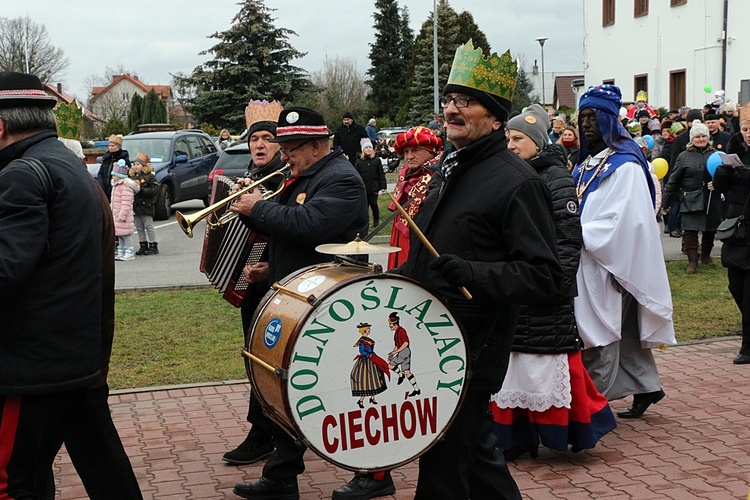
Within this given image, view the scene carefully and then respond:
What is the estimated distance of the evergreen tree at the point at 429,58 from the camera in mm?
54125

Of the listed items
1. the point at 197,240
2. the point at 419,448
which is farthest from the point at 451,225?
the point at 197,240

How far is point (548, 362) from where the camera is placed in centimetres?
559

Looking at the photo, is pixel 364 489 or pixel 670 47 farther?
pixel 670 47

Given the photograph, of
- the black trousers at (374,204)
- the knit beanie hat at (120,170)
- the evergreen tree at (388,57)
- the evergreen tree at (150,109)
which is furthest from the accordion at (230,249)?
the evergreen tree at (388,57)

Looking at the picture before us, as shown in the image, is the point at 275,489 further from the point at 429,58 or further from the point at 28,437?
the point at 429,58

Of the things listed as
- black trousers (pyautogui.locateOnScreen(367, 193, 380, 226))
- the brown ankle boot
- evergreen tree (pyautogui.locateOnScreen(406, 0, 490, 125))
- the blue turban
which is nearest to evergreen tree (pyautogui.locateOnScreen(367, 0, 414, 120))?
evergreen tree (pyautogui.locateOnScreen(406, 0, 490, 125))

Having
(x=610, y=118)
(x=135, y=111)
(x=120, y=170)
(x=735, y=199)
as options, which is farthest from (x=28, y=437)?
(x=135, y=111)

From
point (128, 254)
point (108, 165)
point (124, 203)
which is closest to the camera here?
point (124, 203)

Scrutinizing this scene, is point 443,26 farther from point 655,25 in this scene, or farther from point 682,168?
point 682,168

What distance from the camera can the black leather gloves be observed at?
3.53 meters

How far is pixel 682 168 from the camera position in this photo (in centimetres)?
1366

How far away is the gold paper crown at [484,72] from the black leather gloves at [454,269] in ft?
2.33

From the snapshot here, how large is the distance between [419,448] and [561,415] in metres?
2.06

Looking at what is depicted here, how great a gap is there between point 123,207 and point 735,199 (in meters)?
9.54
